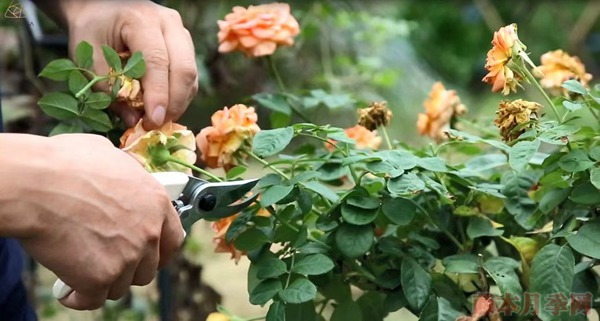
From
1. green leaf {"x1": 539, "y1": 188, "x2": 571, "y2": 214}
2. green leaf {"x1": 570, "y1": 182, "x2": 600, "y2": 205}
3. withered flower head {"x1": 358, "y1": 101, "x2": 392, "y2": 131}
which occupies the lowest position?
withered flower head {"x1": 358, "y1": 101, "x2": 392, "y2": 131}

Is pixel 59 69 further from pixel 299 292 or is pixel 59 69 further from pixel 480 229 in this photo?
pixel 480 229

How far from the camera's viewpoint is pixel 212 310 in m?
1.68

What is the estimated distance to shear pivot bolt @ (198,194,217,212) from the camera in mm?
884

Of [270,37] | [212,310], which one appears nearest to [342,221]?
[270,37]

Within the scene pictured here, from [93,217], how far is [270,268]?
10.4 inches

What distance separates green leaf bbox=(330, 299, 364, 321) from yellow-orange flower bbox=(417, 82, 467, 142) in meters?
0.32

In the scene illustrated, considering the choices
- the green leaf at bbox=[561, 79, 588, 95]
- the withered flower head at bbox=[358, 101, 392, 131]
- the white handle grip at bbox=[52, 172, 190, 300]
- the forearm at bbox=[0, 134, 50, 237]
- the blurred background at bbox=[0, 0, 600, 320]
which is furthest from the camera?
the blurred background at bbox=[0, 0, 600, 320]

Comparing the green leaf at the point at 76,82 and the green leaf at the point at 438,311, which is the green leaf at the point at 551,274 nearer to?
the green leaf at the point at 438,311

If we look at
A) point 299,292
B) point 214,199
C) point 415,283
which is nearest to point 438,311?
point 415,283

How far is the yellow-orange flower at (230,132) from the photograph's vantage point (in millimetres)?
987

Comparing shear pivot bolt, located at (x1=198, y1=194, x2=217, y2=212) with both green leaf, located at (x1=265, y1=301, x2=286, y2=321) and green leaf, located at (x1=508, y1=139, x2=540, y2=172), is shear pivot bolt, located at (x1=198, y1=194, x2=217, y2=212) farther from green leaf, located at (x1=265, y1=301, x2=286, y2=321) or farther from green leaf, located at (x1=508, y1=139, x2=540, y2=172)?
green leaf, located at (x1=508, y1=139, x2=540, y2=172)

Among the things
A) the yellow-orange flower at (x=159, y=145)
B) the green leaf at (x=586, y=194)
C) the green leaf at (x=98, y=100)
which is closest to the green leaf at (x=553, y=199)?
the green leaf at (x=586, y=194)

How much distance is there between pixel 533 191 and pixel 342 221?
231mm

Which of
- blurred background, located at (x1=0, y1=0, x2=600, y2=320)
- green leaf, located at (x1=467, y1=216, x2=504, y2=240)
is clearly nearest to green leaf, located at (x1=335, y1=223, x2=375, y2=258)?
green leaf, located at (x1=467, y1=216, x2=504, y2=240)
